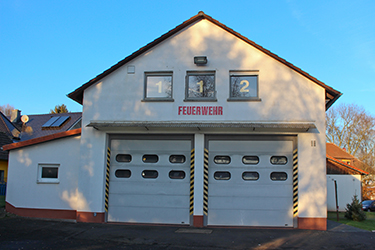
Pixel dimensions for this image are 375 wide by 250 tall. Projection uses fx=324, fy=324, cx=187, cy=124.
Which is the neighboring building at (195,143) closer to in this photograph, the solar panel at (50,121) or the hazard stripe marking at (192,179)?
the hazard stripe marking at (192,179)

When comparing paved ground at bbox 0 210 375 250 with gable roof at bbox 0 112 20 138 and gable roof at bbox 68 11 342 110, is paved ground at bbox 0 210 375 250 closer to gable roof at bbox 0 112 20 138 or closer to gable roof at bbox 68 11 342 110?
gable roof at bbox 68 11 342 110

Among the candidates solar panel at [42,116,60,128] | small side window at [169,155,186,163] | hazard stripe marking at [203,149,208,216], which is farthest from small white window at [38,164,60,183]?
solar panel at [42,116,60,128]

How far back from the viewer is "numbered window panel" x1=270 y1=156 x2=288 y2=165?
430 inches

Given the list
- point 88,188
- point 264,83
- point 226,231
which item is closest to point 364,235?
point 226,231

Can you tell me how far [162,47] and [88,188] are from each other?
18.2ft

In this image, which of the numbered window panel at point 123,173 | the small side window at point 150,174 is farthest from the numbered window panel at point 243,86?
the numbered window panel at point 123,173

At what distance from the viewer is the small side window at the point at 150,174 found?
11273mm

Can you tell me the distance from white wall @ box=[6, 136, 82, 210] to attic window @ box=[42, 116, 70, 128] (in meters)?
17.1

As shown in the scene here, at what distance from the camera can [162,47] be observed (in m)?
11.6

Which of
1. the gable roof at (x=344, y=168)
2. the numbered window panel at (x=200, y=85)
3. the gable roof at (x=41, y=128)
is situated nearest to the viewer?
the numbered window panel at (x=200, y=85)

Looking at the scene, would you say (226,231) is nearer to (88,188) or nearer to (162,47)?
(88,188)

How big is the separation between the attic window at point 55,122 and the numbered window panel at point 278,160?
882 inches

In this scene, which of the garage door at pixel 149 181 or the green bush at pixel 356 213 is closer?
the garage door at pixel 149 181

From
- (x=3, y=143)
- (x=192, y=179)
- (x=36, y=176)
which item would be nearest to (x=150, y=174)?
(x=192, y=179)
